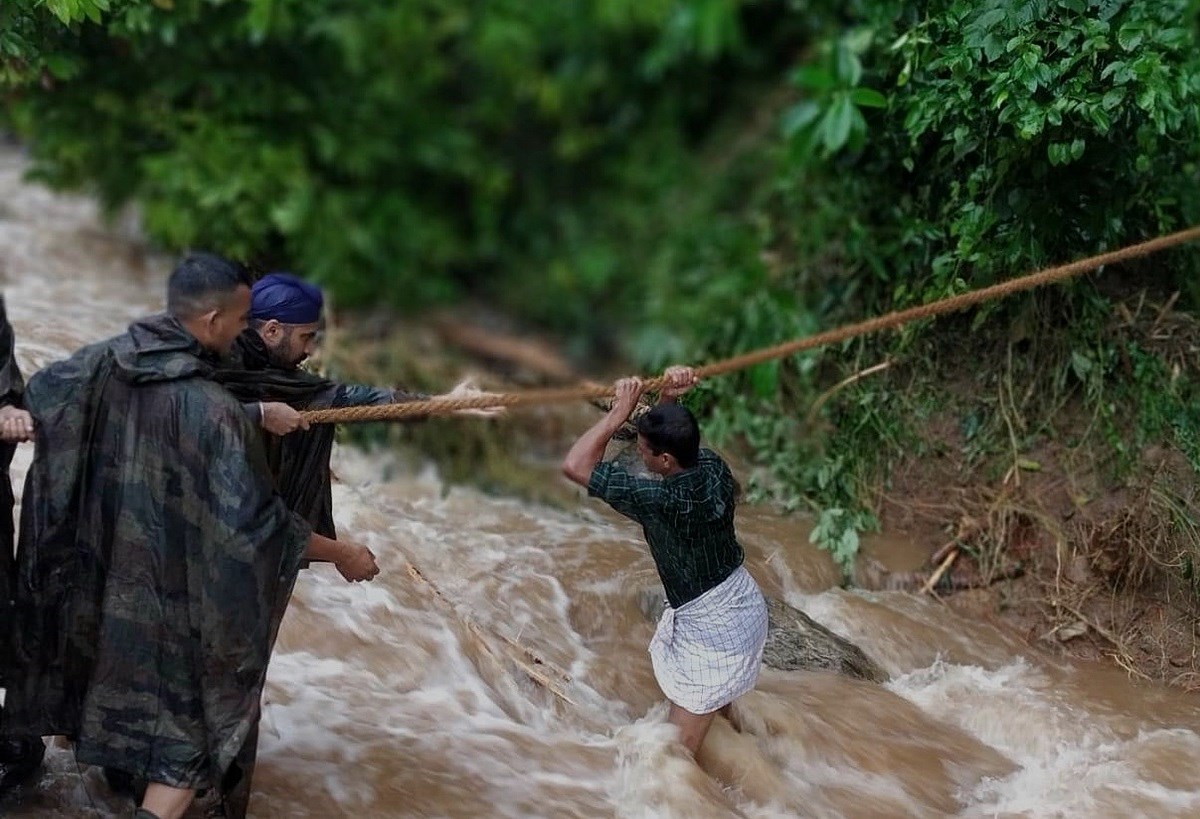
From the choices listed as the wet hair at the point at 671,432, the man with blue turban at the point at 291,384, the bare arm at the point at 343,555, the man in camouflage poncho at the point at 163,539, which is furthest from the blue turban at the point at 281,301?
the wet hair at the point at 671,432

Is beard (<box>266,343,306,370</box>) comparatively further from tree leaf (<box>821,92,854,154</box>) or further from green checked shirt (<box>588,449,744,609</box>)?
tree leaf (<box>821,92,854,154</box>)

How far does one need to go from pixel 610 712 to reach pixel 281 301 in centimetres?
183

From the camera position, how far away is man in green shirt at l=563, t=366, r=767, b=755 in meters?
3.74

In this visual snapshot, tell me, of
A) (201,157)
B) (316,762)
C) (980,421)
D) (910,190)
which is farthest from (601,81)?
(316,762)

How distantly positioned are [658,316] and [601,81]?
260cm

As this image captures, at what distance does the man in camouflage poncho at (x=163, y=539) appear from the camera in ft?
10.5

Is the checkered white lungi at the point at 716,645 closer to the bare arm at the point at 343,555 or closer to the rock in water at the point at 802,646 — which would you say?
the rock in water at the point at 802,646

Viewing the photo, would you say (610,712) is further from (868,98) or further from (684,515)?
(868,98)

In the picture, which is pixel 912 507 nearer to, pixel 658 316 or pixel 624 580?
pixel 624 580

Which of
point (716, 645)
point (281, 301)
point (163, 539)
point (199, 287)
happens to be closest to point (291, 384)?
point (281, 301)

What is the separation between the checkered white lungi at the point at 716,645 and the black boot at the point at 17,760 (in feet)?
5.92

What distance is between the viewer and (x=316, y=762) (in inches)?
155

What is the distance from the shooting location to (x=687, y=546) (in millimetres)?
3838

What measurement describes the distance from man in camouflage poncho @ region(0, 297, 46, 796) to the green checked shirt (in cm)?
152
